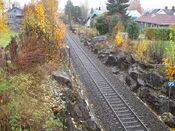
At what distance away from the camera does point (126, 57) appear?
115ft

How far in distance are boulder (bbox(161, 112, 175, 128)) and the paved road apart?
0.62 m

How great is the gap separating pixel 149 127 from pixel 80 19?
88.2m

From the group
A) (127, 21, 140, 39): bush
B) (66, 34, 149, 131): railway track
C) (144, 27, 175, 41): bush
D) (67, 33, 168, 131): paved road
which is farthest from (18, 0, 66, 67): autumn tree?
(144, 27, 175, 41): bush

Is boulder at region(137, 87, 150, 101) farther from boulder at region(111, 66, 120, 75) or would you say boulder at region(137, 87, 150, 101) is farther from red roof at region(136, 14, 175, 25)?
red roof at region(136, 14, 175, 25)

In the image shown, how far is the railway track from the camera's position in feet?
61.4

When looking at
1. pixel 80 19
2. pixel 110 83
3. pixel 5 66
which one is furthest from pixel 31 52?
pixel 80 19

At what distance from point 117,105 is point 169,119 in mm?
4065

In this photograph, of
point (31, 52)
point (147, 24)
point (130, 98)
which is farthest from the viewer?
point (147, 24)

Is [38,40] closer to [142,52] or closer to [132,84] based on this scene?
[132,84]

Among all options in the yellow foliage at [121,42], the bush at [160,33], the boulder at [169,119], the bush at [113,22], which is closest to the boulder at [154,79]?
the boulder at [169,119]

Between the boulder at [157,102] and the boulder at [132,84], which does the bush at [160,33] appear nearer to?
the boulder at [132,84]

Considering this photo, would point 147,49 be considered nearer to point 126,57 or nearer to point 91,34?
point 126,57

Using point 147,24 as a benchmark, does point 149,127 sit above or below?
below

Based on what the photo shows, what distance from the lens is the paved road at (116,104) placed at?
1894cm
